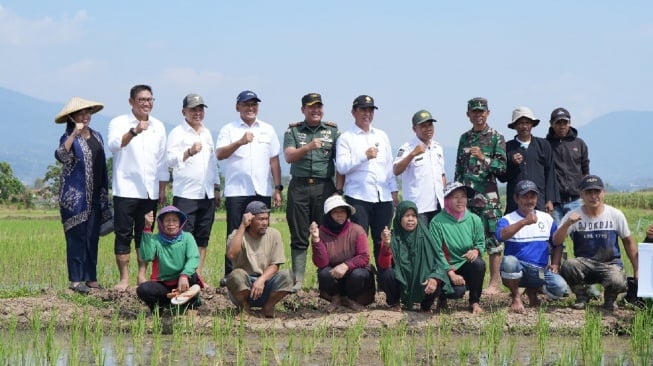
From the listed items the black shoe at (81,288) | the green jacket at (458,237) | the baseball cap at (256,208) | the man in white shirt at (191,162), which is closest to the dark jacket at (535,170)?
the green jacket at (458,237)

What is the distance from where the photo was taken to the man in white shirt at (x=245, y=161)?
7391 mm

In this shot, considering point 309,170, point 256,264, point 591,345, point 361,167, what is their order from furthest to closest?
1. point 309,170
2. point 361,167
3. point 256,264
4. point 591,345

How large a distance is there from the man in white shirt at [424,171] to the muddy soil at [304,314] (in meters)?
0.94

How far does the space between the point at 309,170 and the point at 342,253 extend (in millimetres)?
928

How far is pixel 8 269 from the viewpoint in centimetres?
1023

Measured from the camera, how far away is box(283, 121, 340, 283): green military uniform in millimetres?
7324

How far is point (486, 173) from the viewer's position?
7.36 m

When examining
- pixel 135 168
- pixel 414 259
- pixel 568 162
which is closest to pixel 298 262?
pixel 414 259

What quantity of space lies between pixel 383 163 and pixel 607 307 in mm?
2286

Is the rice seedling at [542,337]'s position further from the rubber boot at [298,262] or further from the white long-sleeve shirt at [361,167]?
the rubber boot at [298,262]

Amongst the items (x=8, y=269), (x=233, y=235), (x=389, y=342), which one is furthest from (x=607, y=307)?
(x=8, y=269)

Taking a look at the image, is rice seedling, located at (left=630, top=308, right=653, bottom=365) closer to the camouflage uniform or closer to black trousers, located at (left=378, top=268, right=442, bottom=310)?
black trousers, located at (left=378, top=268, right=442, bottom=310)

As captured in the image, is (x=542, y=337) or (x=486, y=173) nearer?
(x=542, y=337)

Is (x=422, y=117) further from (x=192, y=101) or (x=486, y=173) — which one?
(x=192, y=101)
